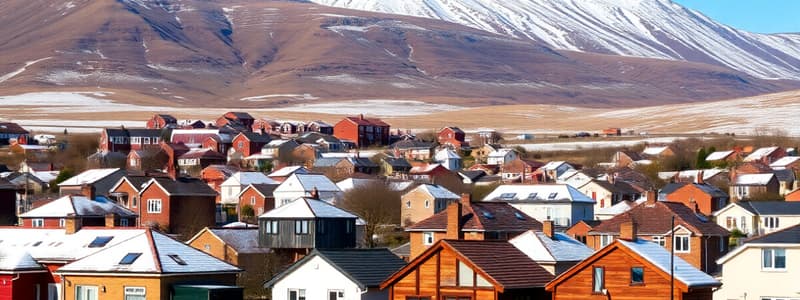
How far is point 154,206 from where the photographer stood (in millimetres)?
77375

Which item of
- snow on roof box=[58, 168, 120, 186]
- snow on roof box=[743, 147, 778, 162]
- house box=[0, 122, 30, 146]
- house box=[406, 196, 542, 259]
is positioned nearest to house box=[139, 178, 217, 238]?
snow on roof box=[58, 168, 120, 186]

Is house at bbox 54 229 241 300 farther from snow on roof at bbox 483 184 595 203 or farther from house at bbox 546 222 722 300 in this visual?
snow on roof at bbox 483 184 595 203

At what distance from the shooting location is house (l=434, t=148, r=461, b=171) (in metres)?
124

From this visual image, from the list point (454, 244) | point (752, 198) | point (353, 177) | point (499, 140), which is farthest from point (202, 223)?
point (499, 140)

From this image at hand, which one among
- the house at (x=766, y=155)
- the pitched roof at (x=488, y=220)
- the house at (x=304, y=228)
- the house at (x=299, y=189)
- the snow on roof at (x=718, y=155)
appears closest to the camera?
the pitched roof at (x=488, y=220)

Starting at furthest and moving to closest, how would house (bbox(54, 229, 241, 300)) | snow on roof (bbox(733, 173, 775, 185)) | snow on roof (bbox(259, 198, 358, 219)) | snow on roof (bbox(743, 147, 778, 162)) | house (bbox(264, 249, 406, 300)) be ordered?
snow on roof (bbox(743, 147, 778, 162))
snow on roof (bbox(733, 173, 775, 185))
snow on roof (bbox(259, 198, 358, 219))
house (bbox(264, 249, 406, 300))
house (bbox(54, 229, 241, 300))

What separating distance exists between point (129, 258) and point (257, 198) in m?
48.2

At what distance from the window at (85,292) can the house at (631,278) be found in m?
13.0

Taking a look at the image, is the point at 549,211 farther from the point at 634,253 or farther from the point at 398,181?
the point at 634,253

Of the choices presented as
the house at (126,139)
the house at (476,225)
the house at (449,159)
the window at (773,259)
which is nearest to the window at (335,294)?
the window at (773,259)

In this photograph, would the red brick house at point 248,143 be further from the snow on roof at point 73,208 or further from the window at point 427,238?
the window at point 427,238

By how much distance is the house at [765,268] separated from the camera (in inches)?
1421

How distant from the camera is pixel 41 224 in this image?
60562mm

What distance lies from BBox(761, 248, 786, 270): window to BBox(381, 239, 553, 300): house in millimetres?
5362
